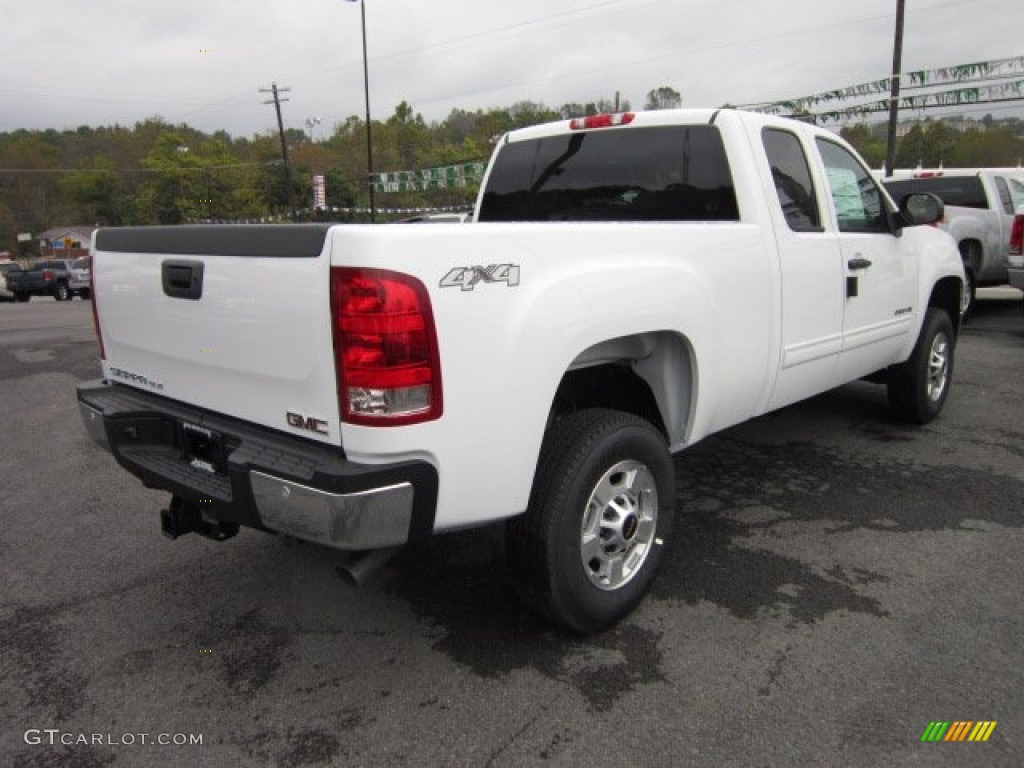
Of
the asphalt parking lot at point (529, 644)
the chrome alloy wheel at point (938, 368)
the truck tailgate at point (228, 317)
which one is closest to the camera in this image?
the truck tailgate at point (228, 317)

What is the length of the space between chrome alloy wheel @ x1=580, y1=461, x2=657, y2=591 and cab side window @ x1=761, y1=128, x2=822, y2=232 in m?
1.57

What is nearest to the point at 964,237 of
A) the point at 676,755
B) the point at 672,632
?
the point at 672,632

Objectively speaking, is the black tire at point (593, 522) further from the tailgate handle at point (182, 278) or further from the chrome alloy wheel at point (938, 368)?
the chrome alloy wheel at point (938, 368)

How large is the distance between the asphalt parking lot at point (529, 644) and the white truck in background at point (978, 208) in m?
7.20

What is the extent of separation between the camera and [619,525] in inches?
111

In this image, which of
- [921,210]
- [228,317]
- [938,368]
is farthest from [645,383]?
[938,368]

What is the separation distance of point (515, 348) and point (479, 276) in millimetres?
248

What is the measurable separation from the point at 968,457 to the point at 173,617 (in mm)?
4560

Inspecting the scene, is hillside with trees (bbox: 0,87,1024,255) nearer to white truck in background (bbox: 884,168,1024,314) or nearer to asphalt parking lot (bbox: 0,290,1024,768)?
white truck in background (bbox: 884,168,1024,314)

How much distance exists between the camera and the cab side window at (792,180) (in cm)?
363

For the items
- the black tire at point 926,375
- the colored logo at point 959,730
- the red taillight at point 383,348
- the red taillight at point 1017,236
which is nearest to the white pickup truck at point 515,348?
the red taillight at point 383,348

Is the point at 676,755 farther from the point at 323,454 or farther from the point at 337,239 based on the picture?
the point at 337,239

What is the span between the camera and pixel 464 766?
218 centimetres

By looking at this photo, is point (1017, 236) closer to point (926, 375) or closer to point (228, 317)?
point (926, 375)
